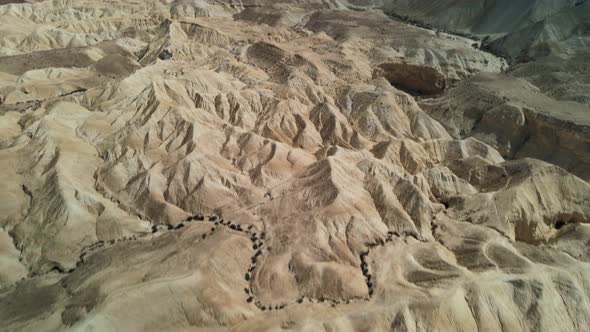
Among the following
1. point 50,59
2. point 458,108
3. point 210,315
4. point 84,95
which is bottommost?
point 50,59

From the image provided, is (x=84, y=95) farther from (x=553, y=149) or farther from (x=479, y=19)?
(x=479, y=19)

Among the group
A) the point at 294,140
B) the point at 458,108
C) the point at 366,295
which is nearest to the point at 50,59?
the point at 294,140

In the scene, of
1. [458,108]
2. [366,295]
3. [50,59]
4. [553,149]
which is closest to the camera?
[366,295]

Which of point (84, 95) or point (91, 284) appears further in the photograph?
point (84, 95)

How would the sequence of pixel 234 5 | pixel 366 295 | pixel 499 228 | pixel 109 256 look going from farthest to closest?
pixel 234 5
pixel 499 228
pixel 109 256
pixel 366 295

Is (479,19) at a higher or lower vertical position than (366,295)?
higher

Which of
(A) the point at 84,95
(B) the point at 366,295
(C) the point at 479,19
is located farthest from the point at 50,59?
(C) the point at 479,19

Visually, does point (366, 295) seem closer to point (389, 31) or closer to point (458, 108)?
point (458, 108)
